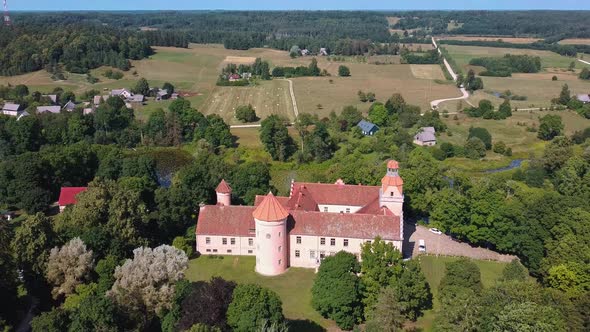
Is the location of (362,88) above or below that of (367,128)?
above

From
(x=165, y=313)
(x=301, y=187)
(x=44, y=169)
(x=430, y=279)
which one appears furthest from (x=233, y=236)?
(x=44, y=169)

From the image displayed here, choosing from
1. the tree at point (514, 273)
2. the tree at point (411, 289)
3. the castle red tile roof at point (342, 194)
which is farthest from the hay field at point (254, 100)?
the tree at point (514, 273)

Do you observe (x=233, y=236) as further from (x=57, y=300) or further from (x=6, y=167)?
(x=6, y=167)

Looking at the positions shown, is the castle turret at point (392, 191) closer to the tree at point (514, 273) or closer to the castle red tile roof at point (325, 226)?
the castle red tile roof at point (325, 226)

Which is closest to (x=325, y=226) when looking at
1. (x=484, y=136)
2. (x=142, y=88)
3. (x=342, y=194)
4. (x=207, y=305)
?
(x=342, y=194)

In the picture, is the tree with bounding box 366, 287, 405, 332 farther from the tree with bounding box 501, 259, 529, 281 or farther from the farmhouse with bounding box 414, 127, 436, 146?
the farmhouse with bounding box 414, 127, 436, 146

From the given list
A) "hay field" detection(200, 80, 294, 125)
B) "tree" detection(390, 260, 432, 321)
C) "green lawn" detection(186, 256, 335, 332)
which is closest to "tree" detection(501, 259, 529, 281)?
"tree" detection(390, 260, 432, 321)

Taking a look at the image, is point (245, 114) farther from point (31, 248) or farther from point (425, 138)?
point (31, 248)
